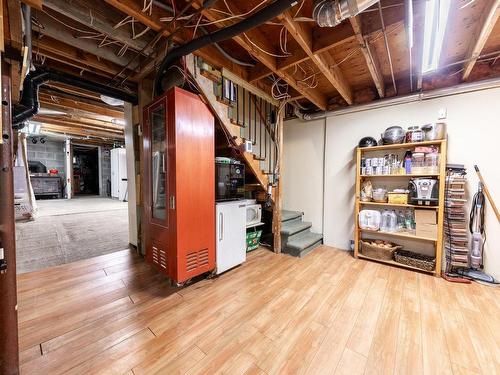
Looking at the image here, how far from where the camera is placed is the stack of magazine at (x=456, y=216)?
8.28ft

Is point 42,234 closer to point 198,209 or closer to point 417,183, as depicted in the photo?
point 198,209

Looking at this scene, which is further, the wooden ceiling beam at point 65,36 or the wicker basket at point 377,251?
the wicker basket at point 377,251

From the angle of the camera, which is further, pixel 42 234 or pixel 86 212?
pixel 86 212

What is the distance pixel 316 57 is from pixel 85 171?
14.6 meters

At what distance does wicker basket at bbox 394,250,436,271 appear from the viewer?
8.64ft

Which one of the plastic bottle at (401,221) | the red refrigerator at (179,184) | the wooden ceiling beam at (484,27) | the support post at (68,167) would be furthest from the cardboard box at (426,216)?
the support post at (68,167)

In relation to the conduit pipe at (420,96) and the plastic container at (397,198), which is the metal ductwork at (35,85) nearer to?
the conduit pipe at (420,96)

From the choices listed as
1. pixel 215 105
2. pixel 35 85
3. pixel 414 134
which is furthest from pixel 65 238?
pixel 414 134

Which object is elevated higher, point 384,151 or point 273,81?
point 273,81

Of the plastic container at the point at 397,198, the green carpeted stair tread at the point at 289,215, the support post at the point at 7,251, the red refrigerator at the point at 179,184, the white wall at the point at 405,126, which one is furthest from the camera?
the green carpeted stair tread at the point at 289,215

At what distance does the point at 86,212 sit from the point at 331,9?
7449 mm

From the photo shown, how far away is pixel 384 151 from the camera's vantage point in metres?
3.17

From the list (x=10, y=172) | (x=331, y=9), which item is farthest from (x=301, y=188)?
(x=10, y=172)

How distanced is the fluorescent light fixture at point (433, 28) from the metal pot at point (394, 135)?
2.78 feet
